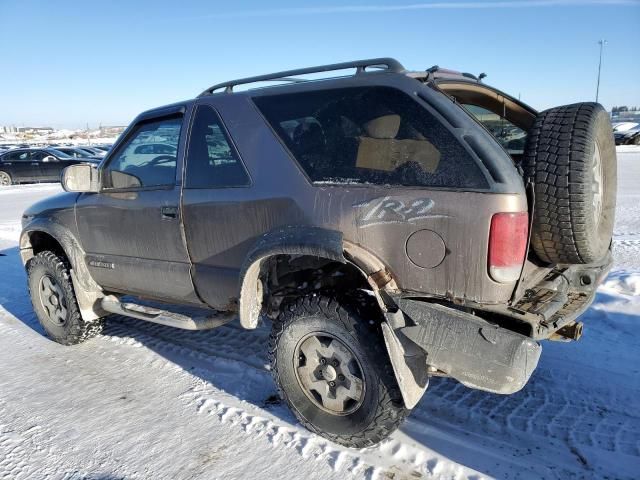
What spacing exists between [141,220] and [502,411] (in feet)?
9.07

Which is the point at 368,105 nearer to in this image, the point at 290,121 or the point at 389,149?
the point at 389,149

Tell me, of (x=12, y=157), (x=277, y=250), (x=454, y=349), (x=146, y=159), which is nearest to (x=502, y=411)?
(x=454, y=349)

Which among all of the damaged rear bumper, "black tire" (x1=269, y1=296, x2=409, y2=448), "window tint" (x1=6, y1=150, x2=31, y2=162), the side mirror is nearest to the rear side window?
the damaged rear bumper

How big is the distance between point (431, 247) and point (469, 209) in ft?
0.83

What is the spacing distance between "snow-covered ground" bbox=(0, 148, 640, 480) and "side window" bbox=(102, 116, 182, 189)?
1.47 meters

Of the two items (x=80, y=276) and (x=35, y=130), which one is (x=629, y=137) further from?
(x=35, y=130)

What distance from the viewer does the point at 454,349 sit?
2.35 meters

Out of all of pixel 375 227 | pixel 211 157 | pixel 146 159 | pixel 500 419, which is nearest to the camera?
pixel 375 227

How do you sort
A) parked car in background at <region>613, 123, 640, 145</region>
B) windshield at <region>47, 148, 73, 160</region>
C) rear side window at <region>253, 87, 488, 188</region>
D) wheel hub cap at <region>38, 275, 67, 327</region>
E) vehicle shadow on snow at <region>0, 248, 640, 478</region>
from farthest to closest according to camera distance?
parked car in background at <region>613, 123, 640, 145</region>
windshield at <region>47, 148, 73, 160</region>
wheel hub cap at <region>38, 275, 67, 327</region>
vehicle shadow on snow at <region>0, 248, 640, 478</region>
rear side window at <region>253, 87, 488, 188</region>

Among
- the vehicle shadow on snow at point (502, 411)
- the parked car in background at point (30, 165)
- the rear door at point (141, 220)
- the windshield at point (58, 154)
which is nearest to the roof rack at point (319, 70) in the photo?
the rear door at point (141, 220)

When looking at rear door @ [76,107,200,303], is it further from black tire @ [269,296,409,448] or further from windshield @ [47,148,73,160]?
windshield @ [47,148,73,160]

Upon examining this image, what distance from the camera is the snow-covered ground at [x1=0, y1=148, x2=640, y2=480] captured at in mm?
2627

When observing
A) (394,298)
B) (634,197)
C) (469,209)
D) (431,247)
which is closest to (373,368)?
(394,298)

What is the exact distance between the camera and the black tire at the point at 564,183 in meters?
2.25
